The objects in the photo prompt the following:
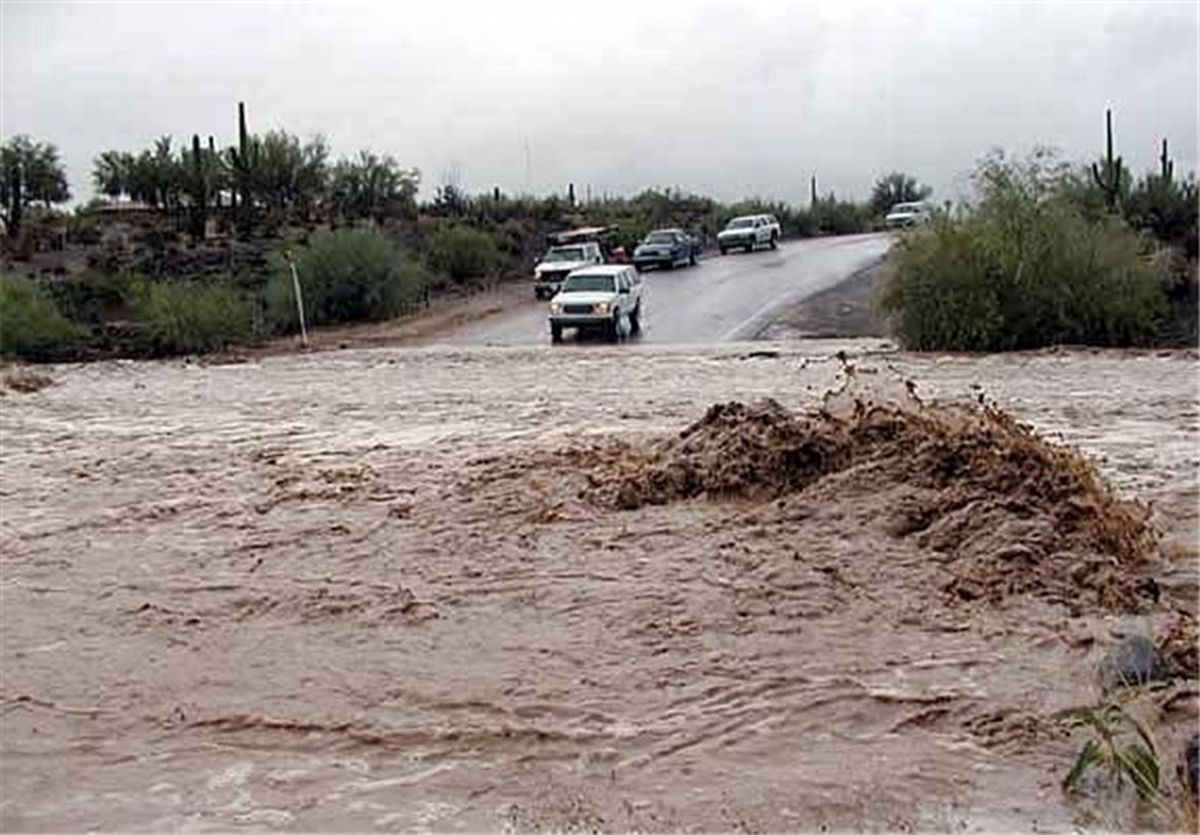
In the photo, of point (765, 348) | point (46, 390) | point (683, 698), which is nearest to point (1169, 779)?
point (683, 698)

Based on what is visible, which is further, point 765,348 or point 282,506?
point 765,348

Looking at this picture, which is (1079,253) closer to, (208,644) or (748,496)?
(748,496)

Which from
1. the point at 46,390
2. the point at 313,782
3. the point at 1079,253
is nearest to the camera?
the point at 313,782

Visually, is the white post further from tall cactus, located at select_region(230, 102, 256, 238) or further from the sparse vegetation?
the sparse vegetation

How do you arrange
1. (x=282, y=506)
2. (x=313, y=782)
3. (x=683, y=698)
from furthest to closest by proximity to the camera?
1. (x=282, y=506)
2. (x=683, y=698)
3. (x=313, y=782)

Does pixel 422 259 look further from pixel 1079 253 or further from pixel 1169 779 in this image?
pixel 1169 779

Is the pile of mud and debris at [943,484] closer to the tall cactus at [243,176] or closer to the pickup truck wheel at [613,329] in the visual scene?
the pickup truck wheel at [613,329]

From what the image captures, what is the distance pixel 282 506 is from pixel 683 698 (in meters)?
7.69

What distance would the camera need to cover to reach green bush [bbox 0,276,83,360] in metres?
41.4

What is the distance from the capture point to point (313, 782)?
812cm

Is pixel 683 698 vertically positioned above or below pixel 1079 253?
below

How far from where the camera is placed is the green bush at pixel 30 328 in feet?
136

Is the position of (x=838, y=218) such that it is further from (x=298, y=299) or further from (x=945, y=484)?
(x=945, y=484)

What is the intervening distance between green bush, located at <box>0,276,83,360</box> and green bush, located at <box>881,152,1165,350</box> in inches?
796
